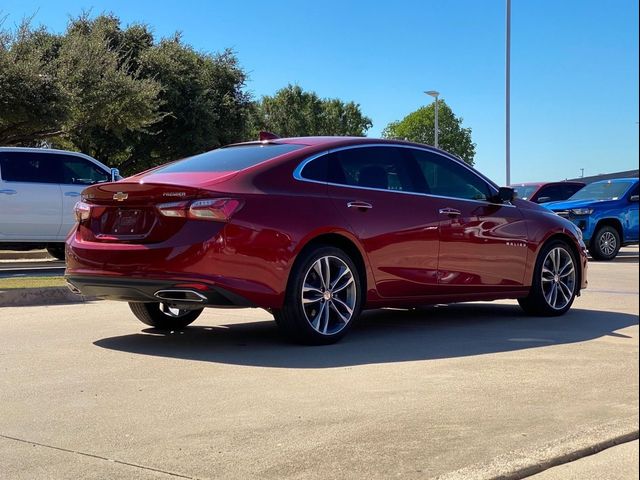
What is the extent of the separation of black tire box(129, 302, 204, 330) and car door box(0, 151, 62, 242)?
7.19 metres

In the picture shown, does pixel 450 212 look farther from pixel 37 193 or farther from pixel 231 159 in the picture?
pixel 37 193

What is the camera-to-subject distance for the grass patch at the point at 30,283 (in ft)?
31.0

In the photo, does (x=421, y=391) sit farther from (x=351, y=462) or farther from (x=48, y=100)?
(x=48, y=100)

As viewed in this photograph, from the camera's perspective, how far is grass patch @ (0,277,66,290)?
9438mm

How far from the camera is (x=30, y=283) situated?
9.92 meters

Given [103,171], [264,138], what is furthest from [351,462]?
[103,171]

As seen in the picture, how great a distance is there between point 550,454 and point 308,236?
2839mm

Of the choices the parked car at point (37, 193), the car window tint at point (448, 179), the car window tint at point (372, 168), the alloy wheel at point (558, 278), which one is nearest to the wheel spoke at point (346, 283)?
the car window tint at point (372, 168)

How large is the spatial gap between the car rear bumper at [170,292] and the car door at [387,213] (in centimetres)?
123

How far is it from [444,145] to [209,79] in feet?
183

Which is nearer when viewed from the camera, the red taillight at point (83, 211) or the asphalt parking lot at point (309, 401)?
the asphalt parking lot at point (309, 401)

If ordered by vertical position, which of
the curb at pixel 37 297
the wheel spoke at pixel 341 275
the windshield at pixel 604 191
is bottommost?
the curb at pixel 37 297

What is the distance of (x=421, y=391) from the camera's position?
15.4 feet

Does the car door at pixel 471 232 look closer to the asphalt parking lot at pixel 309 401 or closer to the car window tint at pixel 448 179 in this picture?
the car window tint at pixel 448 179
